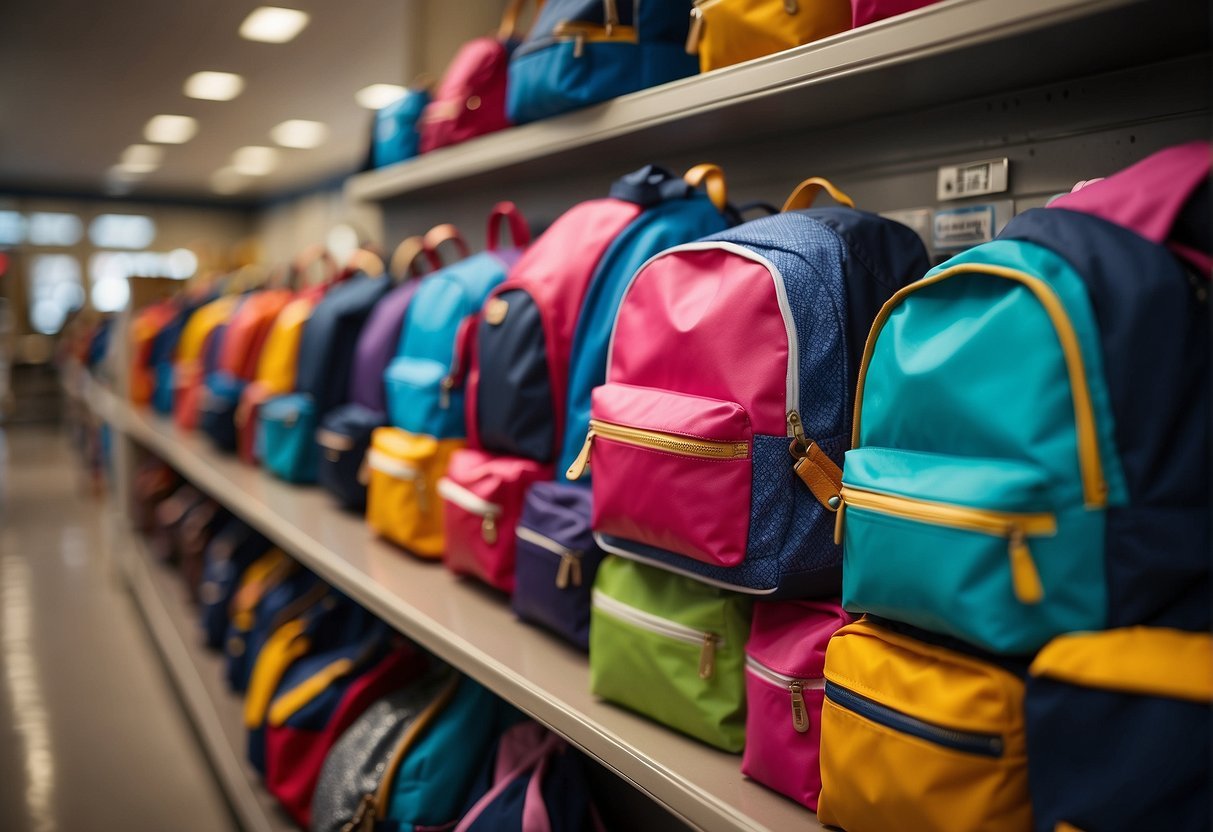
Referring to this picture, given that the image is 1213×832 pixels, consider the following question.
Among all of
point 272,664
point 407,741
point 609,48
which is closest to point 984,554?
point 609,48

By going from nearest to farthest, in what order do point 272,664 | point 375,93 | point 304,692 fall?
1. point 304,692
2. point 272,664
3. point 375,93

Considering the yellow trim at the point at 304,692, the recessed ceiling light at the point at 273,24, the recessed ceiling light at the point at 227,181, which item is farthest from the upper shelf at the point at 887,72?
the recessed ceiling light at the point at 227,181

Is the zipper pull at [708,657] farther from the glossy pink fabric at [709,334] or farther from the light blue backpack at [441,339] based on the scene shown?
the light blue backpack at [441,339]

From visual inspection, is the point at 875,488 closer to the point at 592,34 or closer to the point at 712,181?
the point at 712,181

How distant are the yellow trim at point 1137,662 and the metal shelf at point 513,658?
373 mm

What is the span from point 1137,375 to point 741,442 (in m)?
0.42

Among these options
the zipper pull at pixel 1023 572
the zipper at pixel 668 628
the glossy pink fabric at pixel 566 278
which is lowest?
the zipper at pixel 668 628

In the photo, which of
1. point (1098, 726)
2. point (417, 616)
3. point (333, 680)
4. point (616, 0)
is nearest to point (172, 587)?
point (333, 680)

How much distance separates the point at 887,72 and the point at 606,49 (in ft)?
2.01

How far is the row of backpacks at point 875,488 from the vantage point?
0.69 metres

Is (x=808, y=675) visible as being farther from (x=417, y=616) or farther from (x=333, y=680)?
(x=333, y=680)

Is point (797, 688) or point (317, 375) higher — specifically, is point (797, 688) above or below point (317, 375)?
below

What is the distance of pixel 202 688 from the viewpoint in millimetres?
2613

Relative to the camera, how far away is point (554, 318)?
1.45 metres
